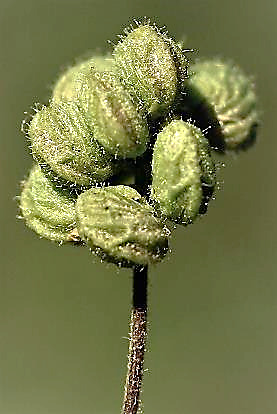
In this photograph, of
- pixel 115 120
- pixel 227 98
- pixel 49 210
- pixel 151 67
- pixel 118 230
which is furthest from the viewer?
pixel 227 98

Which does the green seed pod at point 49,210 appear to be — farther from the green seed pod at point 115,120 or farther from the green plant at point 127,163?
the green seed pod at point 115,120

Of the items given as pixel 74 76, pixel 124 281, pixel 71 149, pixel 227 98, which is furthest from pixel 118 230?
pixel 124 281

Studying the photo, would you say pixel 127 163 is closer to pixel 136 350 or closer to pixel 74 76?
pixel 74 76

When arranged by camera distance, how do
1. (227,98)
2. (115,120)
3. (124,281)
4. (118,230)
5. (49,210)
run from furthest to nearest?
(124,281), (227,98), (49,210), (115,120), (118,230)

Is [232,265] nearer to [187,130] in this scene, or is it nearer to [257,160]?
[257,160]

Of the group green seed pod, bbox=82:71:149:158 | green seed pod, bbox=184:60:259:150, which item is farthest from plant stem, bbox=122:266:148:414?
green seed pod, bbox=184:60:259:150
